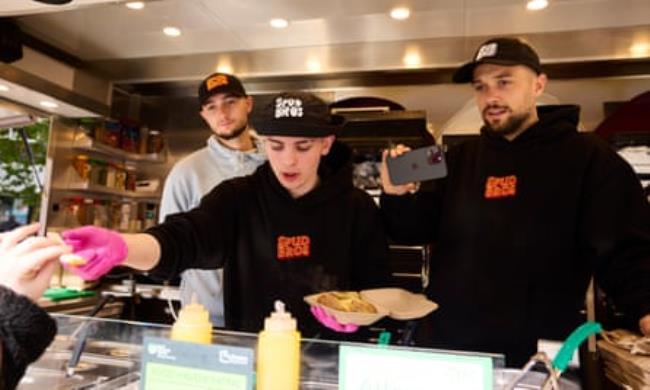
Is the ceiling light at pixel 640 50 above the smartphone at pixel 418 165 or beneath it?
above

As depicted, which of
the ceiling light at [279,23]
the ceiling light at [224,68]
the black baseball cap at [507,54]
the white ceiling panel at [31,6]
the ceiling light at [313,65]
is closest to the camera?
the black baseball cap at [507,54]

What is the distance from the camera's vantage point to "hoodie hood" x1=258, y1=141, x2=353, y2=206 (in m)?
1.31

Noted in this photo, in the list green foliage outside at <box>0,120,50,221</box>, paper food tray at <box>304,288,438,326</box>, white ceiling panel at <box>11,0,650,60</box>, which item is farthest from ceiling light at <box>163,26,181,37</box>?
paper food tray at <box>304,288,438,326</box>

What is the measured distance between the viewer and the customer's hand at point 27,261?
56 cm

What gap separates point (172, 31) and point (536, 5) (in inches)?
86.7

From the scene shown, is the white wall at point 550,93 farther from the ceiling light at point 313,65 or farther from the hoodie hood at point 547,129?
the hoodie hood at point 547,129

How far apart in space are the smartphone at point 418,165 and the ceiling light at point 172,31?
2368 millimetres

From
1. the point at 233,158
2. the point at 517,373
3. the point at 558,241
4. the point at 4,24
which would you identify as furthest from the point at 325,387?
the point at 4,24

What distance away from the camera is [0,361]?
535mm

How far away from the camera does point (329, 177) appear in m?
1.36

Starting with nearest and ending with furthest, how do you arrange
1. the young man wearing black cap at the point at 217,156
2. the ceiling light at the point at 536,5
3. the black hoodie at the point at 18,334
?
the black hoodie at the point at 18,334 → the young man wearing black cap at the point at 217,156 → the ceiling light at the point at 536,5

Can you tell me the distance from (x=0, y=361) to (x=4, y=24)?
306cm

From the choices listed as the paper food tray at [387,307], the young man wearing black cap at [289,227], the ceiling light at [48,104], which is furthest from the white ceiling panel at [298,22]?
the paper food tray at [387,307]

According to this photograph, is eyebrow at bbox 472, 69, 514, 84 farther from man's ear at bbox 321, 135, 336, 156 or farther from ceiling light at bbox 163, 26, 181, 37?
ceiling light at bbox 163, 26, 181, 37
